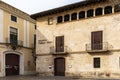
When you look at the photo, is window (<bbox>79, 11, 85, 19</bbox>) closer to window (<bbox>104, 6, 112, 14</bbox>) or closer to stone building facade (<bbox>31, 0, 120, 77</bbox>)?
stone building facade (<bbox>31, 0, 120, 77</bbox>)

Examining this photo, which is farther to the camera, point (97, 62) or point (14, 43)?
point (14, 43)

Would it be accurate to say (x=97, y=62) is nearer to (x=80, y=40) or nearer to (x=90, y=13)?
(x=80, y=40)

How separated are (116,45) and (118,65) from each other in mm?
2185

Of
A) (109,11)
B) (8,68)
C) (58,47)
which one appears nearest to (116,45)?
(109,11)

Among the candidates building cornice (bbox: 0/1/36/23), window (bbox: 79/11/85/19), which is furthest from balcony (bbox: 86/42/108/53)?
building cornice (bbox: 0/1/36/23)

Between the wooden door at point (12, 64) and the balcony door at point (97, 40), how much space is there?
12419mm

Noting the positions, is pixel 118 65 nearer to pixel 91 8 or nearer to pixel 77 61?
pixel 77 61

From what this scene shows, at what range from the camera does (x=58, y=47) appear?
2745cm

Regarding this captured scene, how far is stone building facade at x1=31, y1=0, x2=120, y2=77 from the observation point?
76.9 feet

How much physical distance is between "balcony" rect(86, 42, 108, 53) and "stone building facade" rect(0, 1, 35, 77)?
11013 mm

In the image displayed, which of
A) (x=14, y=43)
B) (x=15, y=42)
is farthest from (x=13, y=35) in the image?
(x=14, y=43)

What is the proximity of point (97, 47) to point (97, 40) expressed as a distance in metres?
0.90

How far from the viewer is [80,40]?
25.9 m

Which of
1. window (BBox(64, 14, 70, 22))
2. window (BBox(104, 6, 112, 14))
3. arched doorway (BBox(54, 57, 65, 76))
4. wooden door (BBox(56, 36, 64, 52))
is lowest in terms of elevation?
arched doorway (BBox(54, 57, 65, 76))
